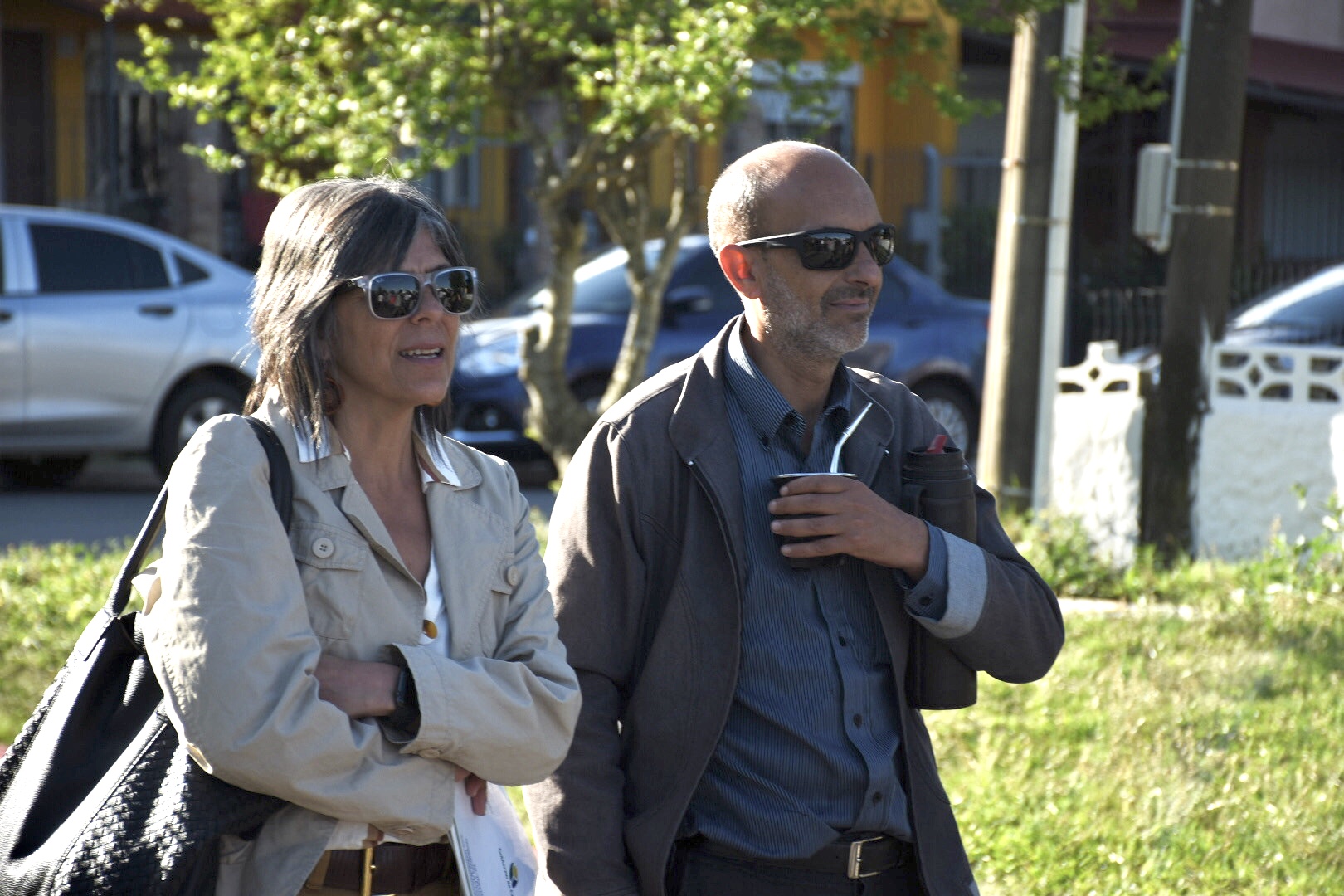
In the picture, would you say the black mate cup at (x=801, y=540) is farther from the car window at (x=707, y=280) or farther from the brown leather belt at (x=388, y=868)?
the car window at (x=707, y=280)

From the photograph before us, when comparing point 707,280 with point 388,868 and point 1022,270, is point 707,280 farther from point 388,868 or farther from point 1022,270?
point 388,868

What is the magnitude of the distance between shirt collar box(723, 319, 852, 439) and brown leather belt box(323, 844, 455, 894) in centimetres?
86

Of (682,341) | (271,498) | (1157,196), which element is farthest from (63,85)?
(271,498)

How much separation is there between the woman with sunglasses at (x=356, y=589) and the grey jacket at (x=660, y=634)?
0.18 meters

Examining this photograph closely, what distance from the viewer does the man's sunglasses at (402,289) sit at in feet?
7.41

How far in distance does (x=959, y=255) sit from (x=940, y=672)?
1697 centimetres

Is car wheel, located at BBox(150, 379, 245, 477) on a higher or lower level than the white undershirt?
lower

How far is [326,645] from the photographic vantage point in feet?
7.16

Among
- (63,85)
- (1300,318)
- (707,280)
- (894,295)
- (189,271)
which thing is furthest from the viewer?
(63,85)

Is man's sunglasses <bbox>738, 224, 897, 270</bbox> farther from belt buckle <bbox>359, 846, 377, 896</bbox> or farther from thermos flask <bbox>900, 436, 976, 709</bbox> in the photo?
belt buckle <bbox>359, 846, 377, 896</bbox>

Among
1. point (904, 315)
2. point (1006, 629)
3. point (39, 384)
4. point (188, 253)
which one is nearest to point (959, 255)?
point (904, 315)

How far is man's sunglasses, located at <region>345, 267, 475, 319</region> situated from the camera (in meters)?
2.26

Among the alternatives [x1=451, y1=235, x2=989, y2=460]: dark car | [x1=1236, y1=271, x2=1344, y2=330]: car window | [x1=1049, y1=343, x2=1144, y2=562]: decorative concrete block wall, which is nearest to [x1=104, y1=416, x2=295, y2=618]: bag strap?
[x1=1049, y1=343, x2=1144, y2=562]: decorative concrete block wall

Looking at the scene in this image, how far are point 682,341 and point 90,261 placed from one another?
13.0ft
